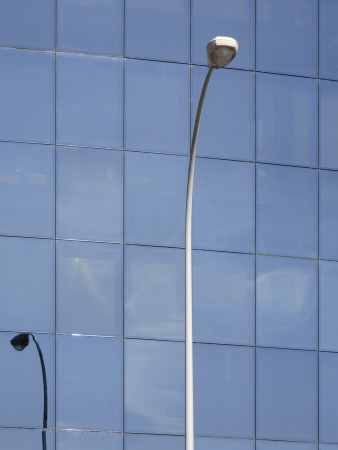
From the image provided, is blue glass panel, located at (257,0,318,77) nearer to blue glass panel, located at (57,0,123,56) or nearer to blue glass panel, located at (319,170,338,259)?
blue glass panel, located at (319,170,338,259)

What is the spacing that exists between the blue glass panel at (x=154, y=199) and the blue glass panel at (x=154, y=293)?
1.13ft

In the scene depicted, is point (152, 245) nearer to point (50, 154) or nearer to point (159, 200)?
point (159, 200)

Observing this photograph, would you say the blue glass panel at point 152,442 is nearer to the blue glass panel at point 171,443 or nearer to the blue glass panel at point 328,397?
the blue glass panel at point 171,443

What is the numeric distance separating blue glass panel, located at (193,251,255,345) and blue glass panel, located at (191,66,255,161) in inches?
108

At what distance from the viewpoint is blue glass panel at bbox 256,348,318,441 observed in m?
27.0

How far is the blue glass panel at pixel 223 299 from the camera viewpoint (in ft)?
87.9

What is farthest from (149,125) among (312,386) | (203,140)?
(312,386)

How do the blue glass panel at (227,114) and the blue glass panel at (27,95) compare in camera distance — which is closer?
the blue glass panel at (27,95)

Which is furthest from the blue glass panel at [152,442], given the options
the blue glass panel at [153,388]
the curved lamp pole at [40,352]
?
the curved lamp pole at [40,352]

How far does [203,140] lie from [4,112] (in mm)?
5029

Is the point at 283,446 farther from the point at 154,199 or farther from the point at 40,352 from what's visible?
the point at 40,352

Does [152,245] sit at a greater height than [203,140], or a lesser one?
lesser

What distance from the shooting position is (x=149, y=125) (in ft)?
89.6

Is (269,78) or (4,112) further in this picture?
(269,78)
